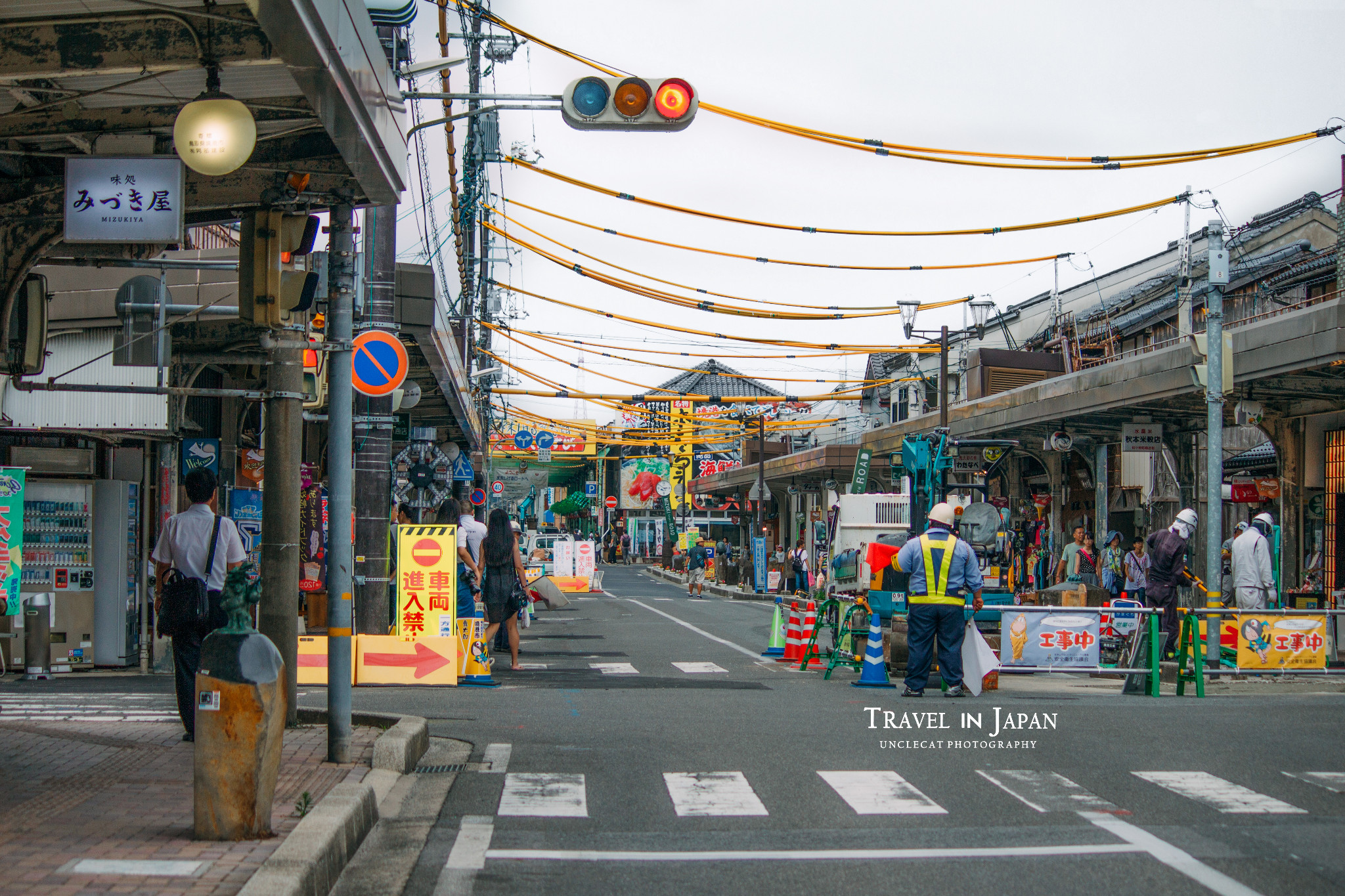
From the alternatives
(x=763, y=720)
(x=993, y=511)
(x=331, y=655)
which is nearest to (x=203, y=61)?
(x=331, y=655)

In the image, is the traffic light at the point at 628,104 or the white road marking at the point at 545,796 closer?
the white road marking at the point at 545,796

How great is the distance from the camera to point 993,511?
616 inches

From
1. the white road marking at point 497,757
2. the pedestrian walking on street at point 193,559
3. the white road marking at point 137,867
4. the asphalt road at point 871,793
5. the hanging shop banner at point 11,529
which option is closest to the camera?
the white road marking at point 137,867

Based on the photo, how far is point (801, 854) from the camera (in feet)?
19.9

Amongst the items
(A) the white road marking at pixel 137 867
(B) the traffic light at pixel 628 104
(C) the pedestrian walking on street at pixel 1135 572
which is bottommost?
(A) the white road marking at pixel 137 867

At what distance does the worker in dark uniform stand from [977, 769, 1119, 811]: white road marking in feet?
24.1

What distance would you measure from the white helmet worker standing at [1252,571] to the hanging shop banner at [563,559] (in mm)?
29434

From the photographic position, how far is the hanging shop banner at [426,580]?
528 inches

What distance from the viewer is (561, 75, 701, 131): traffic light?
9531 millimetres

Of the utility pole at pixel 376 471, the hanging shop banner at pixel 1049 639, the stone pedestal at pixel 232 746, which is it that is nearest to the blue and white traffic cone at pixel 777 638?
the hanging shop banner at pixel 1049 639

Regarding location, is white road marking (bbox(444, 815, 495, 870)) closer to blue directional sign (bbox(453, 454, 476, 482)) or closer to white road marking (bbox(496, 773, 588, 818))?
white road marking (bbox(496, 773, 588, 818))

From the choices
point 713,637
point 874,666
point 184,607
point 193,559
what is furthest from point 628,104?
point 713,637

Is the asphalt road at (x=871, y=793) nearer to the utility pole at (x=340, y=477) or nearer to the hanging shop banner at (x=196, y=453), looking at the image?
the utility pole at (x=340, y=477)

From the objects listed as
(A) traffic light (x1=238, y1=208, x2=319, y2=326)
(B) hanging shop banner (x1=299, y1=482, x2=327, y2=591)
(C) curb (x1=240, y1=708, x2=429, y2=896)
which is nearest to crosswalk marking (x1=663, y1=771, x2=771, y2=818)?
(C) curb (x1=240, y1=708, x2=429, y2=896)
